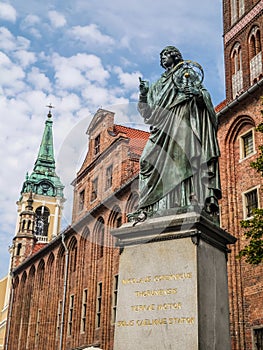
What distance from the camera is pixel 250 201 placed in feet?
62.7

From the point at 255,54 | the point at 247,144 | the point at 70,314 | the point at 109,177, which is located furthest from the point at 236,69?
the point at 70,314

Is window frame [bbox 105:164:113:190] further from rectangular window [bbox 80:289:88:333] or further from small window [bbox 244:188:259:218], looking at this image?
small window [bbox 244:188:259:218]

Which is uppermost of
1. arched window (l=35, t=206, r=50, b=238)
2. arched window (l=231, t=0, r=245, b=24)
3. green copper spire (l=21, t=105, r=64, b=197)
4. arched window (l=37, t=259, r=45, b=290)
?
green copper spire (l=21, t=105, r=64, b=197)

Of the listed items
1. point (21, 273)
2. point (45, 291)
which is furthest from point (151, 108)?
point (21, 273)

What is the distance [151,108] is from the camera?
8.49 metres

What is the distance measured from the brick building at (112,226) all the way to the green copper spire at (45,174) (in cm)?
3638

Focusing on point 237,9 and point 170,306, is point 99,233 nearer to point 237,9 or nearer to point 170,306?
point 237,9

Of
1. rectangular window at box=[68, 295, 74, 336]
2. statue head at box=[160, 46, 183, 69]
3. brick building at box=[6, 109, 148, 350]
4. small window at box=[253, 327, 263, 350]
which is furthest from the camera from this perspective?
rectangular window at box=[68, 295, 74, 336]

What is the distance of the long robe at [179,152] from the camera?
7.79 metres

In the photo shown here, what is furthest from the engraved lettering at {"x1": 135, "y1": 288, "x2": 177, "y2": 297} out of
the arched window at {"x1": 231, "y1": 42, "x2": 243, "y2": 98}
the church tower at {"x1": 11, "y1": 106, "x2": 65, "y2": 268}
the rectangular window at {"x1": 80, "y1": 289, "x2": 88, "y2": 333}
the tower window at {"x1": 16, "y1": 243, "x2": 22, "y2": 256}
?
the church tower at {"x1": 11, "y1": 106, "x2": 65, "y2": 268}

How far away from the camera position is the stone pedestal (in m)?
6.53

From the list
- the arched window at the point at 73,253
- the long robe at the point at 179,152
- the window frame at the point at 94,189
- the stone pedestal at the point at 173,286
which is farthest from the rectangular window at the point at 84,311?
the stone pedestal at the point at 173,286

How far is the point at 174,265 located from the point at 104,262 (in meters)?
21.8

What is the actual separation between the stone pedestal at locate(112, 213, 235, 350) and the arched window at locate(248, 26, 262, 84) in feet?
61.7
